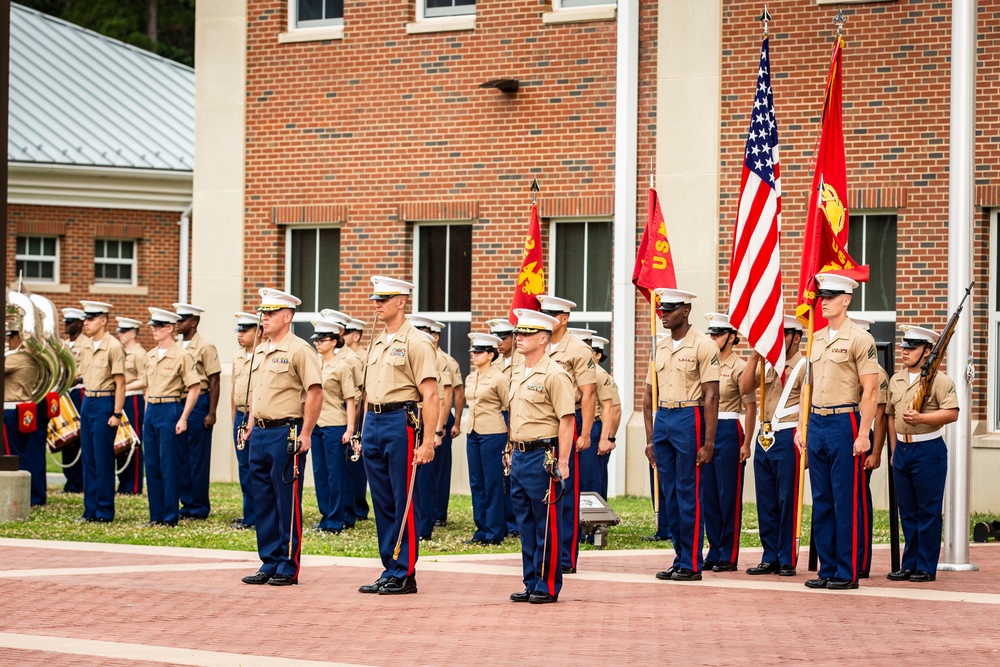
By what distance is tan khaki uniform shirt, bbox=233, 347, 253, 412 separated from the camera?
1521 centimetres

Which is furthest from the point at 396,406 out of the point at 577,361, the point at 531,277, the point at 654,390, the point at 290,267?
the point at 290,267

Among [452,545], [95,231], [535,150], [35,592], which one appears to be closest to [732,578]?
[452,545]

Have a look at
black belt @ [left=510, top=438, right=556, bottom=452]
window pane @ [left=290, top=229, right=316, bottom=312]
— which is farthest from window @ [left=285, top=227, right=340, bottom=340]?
black belt @ [left=510, top=438, right=556, bottom=452]

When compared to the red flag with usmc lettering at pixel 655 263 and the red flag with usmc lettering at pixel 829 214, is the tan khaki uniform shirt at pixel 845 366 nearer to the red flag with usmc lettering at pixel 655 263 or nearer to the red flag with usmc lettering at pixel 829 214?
the red flag with usmc lettering at pixel 829 214

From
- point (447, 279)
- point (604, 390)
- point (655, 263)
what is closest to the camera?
point (604, 390)

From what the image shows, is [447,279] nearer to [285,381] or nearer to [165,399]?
[165,399]

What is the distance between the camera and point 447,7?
21.1m

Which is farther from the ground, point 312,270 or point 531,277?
point 312,270

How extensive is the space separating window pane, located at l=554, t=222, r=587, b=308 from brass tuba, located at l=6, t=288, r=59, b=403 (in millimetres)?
6501

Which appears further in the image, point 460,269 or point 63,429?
point 460,269

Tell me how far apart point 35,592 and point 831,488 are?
225 inches

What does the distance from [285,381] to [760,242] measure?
4.54 meters

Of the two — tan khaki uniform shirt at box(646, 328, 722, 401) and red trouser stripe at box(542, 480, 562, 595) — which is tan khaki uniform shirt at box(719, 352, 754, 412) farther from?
red trouser stripe at box(542, 480, 562, 595)

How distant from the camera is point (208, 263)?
22.3 m
